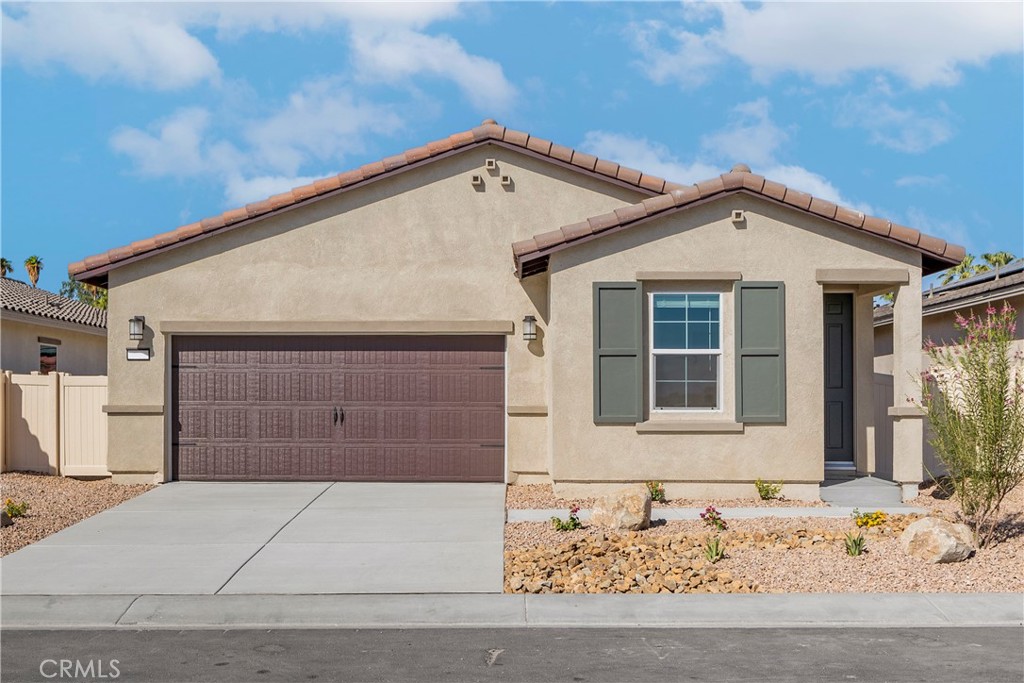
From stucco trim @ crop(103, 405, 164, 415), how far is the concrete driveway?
1372 mm

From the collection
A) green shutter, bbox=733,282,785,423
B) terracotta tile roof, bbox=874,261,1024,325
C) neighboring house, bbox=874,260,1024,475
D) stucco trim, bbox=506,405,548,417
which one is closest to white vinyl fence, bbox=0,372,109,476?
stucco trim, bbox=506,405,548,417

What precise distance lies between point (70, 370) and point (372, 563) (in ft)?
58.3

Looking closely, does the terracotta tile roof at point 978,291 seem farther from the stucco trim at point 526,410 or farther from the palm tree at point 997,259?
the palm tree at point 997,259

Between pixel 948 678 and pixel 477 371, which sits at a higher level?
pixel 477 371

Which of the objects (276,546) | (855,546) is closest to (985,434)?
(855,546)

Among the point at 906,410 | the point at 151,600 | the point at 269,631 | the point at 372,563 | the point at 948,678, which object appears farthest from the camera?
the point at 906,410

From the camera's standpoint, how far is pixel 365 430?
14555mm

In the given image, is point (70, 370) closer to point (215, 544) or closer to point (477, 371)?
point (477, 371)

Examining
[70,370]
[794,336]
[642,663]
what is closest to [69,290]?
[70,370]

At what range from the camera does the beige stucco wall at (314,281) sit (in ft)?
47.3

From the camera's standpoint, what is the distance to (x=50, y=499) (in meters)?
12.6

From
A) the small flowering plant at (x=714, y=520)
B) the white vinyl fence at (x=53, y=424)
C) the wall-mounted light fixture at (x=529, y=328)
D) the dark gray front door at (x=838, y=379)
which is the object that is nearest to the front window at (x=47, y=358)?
the white vinyl fence at (x=53, y=424)

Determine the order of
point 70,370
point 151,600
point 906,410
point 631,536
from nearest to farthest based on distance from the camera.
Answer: point 151,600
point 631,536
point 906,410
point 70,370

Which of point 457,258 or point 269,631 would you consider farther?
point 457,258
